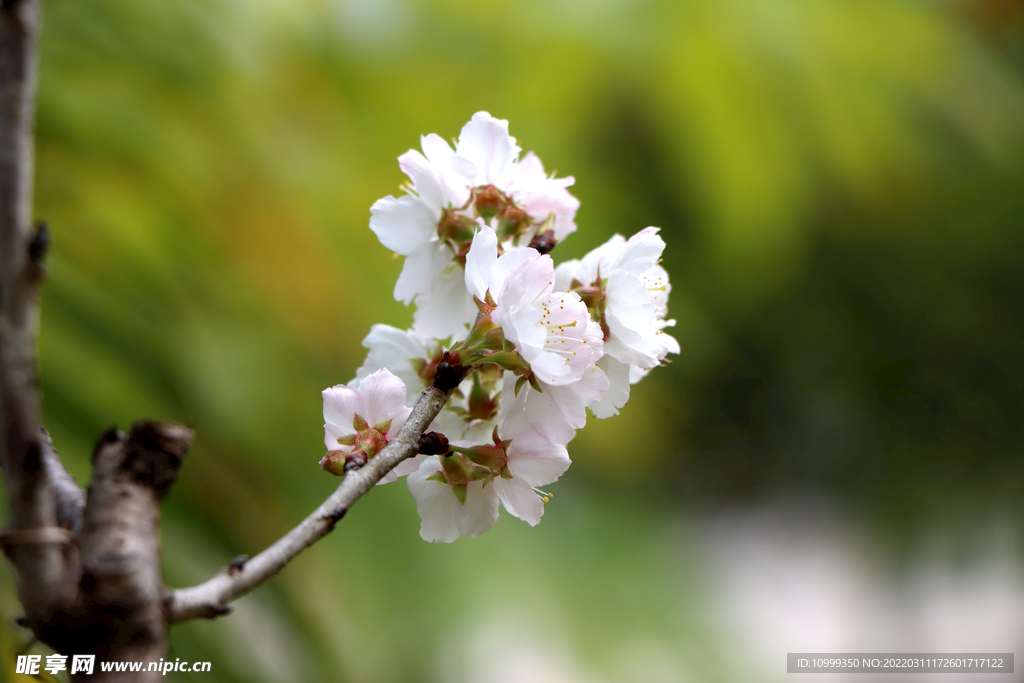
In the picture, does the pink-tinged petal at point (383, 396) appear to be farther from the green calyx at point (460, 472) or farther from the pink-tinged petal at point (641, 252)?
the pink-tinged petal at point (641, 252)

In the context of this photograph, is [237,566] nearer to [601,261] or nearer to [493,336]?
[493,336]

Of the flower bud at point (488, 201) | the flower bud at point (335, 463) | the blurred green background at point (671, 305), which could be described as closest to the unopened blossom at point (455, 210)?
the flower bud at point (488, 201)

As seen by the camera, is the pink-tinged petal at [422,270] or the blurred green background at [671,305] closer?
the pink-tinged petal at [422,270]

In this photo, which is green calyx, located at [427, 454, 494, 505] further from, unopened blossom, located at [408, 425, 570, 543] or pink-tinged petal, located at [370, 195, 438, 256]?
pink-tinged petal, located at [370, 195, 438, 256]

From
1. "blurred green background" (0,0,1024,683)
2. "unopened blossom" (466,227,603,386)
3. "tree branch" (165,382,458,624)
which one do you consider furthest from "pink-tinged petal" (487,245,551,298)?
"blurred green background" (0,0,1024,683)

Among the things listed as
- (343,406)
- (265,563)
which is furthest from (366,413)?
(265,563)

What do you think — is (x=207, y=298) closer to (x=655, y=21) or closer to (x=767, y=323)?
(x=655, y=21)
